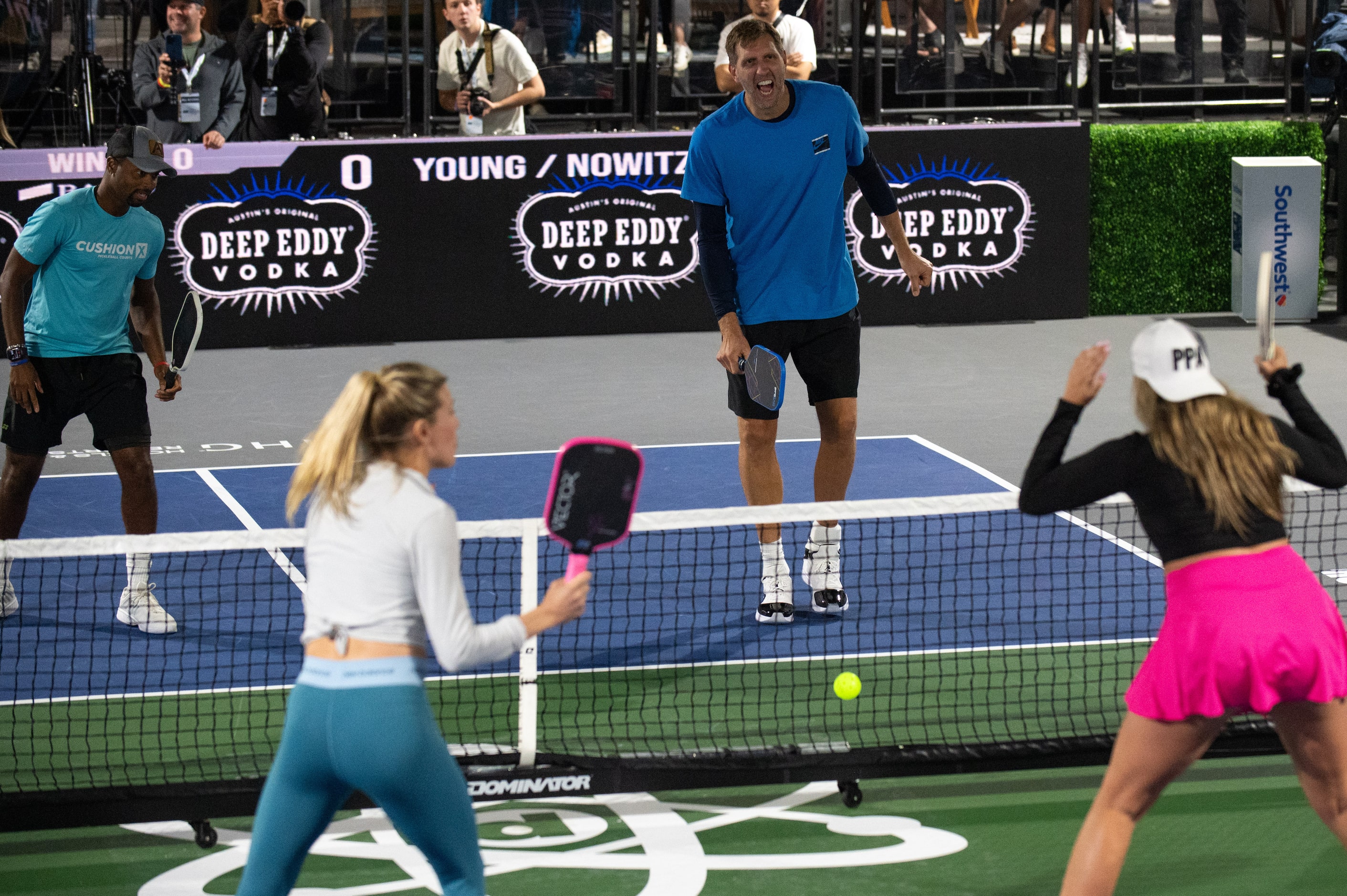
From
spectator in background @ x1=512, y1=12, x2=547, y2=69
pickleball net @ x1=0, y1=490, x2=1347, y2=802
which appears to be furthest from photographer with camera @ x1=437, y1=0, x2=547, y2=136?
pickleball net @ x1=0, y1=490, x2=1347, y2=802

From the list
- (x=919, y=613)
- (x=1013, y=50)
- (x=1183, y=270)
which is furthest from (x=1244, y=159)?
(x=919, y=613)

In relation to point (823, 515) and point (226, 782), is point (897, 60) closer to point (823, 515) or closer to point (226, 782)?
point (823, 515)

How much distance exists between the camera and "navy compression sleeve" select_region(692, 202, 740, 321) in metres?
7.25

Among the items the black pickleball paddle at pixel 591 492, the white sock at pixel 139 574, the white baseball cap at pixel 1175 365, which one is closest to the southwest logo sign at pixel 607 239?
the white sock at pixel 139 574

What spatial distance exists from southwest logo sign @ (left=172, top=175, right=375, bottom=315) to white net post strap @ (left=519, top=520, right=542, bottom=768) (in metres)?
8.69

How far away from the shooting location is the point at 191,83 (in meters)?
13.3

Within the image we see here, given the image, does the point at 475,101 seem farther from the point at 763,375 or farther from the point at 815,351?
the point at 763,375

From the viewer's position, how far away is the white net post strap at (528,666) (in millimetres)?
5168

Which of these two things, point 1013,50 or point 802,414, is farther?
point 1013,50

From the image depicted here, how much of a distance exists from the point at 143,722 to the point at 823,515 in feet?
8.30

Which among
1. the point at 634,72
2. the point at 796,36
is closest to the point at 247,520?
the point at 796,36

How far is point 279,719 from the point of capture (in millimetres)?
6309

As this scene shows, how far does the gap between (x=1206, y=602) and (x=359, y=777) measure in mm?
1857

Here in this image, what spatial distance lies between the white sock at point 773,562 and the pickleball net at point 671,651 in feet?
0.68
